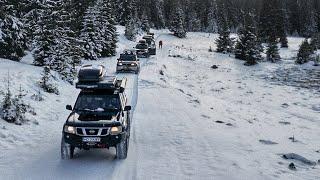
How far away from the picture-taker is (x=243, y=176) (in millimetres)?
12984

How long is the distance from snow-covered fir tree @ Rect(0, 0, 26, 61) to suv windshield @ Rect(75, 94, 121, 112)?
563 inches

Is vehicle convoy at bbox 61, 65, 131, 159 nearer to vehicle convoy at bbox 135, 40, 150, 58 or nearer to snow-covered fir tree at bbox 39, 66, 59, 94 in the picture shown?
snow-covered fir tree at bbox 39, 66, 59, 94

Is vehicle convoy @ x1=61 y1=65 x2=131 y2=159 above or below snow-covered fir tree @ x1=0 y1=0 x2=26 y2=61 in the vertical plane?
below

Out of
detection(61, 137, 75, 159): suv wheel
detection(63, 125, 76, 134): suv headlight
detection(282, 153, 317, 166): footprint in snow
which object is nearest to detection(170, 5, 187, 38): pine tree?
detection(282, 153, 317, 166): footprint in snow

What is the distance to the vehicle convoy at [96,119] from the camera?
42.9ft

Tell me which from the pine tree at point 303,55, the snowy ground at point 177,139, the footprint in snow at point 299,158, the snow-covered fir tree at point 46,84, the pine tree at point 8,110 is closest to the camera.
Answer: the snowy ground at point 177,139

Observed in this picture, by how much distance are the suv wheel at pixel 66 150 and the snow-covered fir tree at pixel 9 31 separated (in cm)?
1564

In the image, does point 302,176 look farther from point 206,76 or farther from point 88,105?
point 206,76

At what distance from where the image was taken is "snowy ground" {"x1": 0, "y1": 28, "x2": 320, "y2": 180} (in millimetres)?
13039

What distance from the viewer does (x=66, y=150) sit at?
13.5 metres

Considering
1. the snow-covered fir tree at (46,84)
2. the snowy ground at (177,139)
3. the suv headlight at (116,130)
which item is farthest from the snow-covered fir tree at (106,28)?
the suv headlight at (116,130)

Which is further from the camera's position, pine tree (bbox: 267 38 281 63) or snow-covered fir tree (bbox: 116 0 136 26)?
snow-covered fir tree (bbox: 116 0 136 26)

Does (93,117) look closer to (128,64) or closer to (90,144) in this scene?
(90,144)

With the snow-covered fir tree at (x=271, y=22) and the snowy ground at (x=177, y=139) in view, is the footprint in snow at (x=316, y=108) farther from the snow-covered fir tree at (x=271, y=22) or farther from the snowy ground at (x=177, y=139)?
the snow-covered fir tree at (x=271, y=22)
